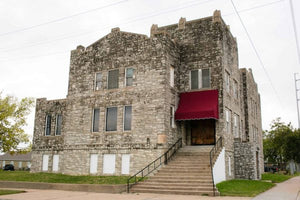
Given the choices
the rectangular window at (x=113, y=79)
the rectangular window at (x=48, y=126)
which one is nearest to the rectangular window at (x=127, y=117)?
the rectangular window at (x=113, y=79)

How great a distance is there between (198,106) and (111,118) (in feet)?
20.5

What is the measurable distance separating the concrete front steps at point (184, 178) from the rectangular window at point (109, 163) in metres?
4.23

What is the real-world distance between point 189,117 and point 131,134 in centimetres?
409

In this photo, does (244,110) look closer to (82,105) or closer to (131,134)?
(131,134)

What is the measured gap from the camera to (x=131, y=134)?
22.0 m

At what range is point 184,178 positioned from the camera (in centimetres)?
1742

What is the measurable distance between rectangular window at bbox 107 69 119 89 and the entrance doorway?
6521 mm

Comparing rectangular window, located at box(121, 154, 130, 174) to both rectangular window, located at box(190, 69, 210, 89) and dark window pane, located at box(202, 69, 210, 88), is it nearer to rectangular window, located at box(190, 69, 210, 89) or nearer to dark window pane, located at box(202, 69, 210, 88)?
rectangular window, located at box(190, 69, 210, 89)

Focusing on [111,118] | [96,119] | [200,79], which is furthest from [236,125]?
[96,119]

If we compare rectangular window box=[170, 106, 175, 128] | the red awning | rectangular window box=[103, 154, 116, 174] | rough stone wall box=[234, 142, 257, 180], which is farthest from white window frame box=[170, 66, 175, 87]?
rough stone wall box=[234, 142, 257, 180]

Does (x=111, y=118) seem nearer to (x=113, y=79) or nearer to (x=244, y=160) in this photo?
(x=113, y=79)

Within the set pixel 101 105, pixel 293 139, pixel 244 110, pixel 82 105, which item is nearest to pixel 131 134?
pixel 101 105

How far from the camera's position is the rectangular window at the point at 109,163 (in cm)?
2214

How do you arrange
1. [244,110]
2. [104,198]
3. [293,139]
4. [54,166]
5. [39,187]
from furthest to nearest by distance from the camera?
[293,139] < [244,110] < [54,166] < [39,187] < [104,198]
